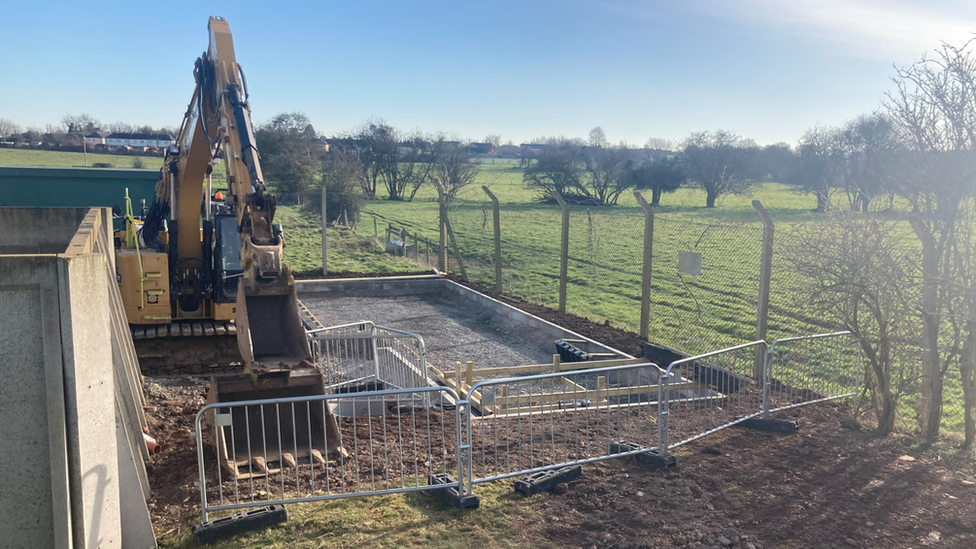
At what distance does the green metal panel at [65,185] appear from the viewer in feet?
64.6

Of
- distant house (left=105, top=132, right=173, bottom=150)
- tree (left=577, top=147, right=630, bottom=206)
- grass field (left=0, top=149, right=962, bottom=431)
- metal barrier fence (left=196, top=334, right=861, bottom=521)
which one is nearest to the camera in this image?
metal barrier fence (left=196, top=334, right=861, bottom=521)

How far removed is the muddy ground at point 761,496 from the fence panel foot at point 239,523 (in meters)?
0.38

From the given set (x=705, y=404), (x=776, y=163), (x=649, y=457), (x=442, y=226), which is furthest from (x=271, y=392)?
(x=776, y=163)

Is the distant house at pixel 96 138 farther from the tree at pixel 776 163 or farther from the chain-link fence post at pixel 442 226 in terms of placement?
the tree at pixel 776 163

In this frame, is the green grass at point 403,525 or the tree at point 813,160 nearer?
the green grass at point 403,525

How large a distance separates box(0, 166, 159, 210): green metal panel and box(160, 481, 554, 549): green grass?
17.6 metres

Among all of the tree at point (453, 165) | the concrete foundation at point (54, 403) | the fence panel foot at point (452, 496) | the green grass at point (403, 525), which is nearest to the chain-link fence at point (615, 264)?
the green grass at point (403, 525)

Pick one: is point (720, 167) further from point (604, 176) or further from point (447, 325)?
point (447, 325)

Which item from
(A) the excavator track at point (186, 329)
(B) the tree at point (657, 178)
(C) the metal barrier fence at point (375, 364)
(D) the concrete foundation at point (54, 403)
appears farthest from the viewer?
(B) the tree at point (657, 178)

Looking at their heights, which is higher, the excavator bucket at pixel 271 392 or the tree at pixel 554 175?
the tree at pixel 554 175

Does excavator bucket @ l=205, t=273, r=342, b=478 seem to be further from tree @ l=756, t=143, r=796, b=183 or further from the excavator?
tree @ l=756, t=143, r=796, b=183

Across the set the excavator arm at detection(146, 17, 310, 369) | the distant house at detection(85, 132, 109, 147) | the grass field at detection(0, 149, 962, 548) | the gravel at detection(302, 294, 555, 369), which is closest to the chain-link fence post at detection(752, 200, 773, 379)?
the grass field at detection(0, 149, 962, 548)

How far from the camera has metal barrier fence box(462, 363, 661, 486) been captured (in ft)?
21.3

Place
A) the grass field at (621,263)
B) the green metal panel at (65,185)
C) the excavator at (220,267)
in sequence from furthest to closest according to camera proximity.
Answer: the green metal panel at (65,185) → the grass field at (621,263) → the excavator at (220,267)
